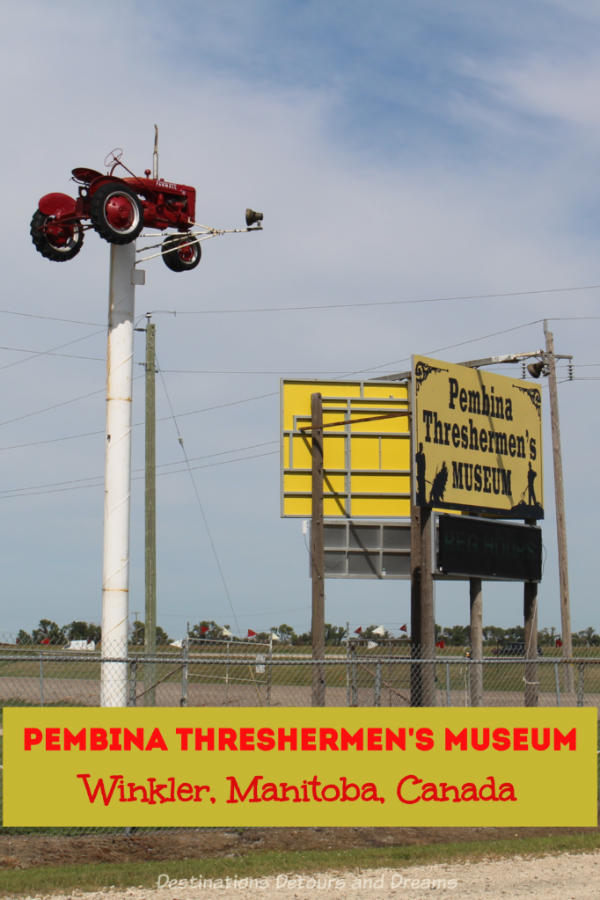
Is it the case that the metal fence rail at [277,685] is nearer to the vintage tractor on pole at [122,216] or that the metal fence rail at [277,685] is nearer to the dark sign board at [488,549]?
the dark sign board at [488,549]

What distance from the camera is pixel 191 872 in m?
9.34

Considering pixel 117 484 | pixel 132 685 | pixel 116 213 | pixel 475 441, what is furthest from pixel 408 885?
pixel 475 441

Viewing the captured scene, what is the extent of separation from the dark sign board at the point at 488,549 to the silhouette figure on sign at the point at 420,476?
1.40 feet

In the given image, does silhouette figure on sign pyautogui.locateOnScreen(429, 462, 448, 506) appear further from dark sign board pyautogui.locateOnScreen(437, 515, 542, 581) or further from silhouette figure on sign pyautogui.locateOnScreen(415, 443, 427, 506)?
dark sign board pyautogui.locateOnScreen(437, 515, 542, 581)

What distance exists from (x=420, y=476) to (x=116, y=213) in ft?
19.8

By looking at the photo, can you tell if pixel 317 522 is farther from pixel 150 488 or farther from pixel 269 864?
pixel 269 864

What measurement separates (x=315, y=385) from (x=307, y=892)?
13.0 metres

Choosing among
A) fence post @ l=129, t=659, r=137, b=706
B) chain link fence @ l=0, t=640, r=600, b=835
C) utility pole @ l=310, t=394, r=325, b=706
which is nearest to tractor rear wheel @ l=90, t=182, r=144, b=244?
utility pole @ l=310, t=394, r=325, b=706

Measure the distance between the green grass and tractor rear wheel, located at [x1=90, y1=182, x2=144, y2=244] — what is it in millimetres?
8710

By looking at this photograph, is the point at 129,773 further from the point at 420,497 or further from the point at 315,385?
the point at 315,385

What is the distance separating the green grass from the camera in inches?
350

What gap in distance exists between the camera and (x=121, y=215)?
51.0ft

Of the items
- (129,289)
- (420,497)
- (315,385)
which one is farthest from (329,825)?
(315,385)

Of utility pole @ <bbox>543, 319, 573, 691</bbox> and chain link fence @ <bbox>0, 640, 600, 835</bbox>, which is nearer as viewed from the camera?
chain link fence @ <bbox>0, 640, 600, 835</bbox>
